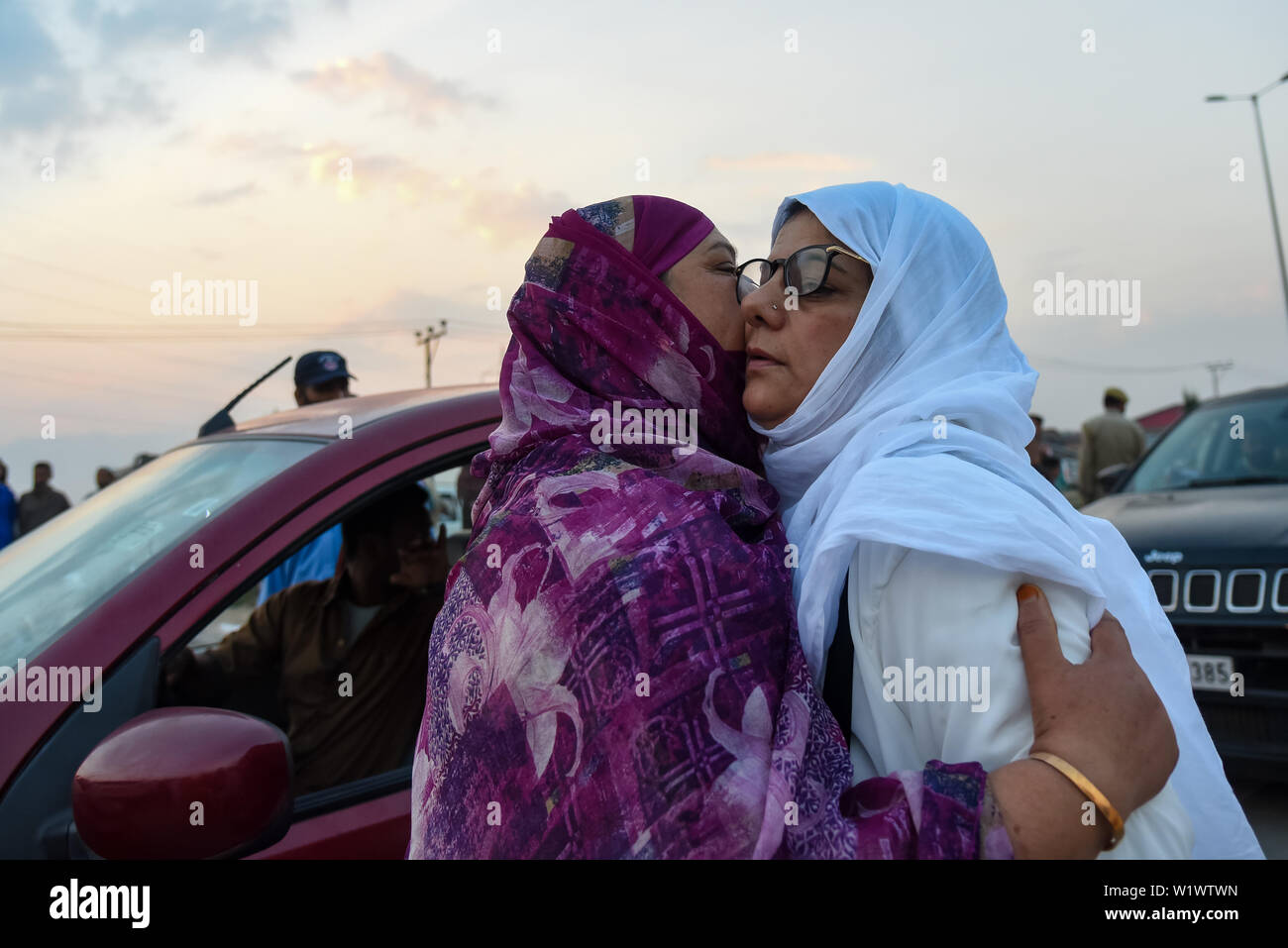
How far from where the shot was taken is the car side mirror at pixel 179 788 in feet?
4.43

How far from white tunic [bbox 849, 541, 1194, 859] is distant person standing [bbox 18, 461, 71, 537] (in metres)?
12.2

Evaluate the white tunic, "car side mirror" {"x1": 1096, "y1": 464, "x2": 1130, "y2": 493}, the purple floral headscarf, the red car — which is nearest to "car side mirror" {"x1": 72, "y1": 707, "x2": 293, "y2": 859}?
the red car

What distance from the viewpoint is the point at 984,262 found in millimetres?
1765

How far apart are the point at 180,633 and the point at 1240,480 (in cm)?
503

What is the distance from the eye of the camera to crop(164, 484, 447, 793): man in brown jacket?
2219mm

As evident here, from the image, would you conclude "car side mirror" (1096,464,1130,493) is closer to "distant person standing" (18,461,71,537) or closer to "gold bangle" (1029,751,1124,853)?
"gold bangle" (1029,751,1124,853)

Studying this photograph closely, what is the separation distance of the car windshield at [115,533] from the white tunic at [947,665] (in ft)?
3.92

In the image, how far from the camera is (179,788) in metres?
1.36

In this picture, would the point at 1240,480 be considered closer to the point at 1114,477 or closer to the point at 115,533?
the point at 1114,477

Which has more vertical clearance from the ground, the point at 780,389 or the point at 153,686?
the point at 780,389

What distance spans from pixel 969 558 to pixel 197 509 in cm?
148
